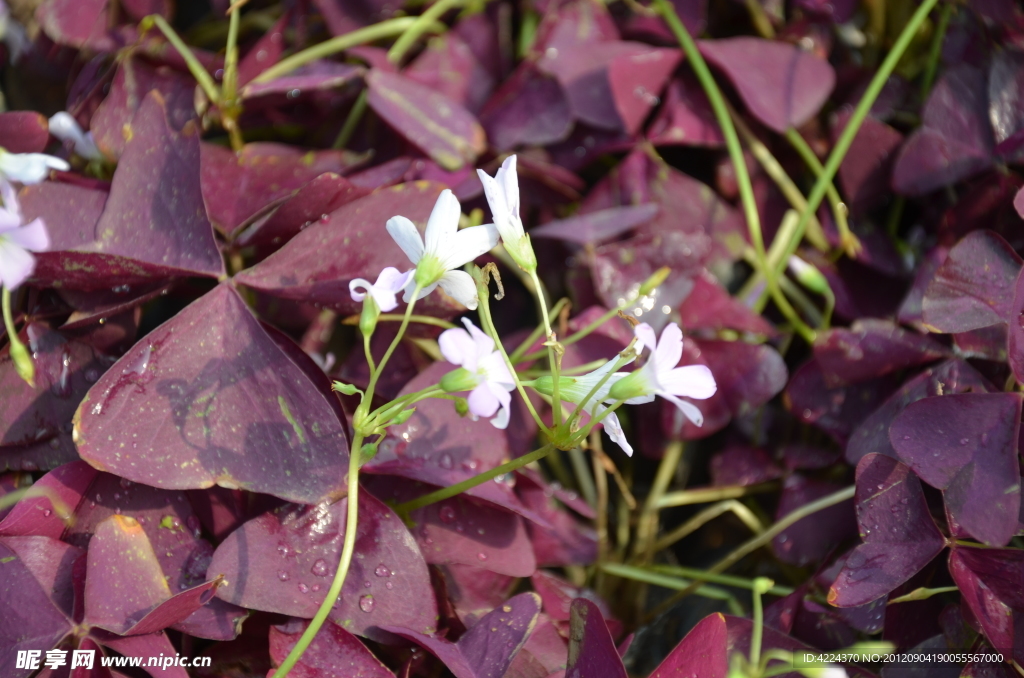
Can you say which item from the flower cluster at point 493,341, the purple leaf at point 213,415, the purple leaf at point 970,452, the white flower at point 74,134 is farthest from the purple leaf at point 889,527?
the white flower at point 74,134

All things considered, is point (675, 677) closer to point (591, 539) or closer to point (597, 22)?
point (591, 539)

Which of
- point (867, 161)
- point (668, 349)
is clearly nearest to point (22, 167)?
point (668, 349)

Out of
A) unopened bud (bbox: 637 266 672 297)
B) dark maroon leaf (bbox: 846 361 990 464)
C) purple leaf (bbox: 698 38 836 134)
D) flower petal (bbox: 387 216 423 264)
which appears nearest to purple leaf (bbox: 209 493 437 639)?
flower petal (bbox: 387 216 423 264)

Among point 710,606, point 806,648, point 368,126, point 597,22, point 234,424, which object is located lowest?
point 710,606

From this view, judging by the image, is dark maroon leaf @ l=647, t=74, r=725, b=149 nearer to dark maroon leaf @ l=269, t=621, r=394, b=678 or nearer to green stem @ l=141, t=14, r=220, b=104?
green stem @ l=141, t=14, r=220, b=104

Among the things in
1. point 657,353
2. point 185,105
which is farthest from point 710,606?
point 185,105

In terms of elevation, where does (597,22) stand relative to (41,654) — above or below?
above

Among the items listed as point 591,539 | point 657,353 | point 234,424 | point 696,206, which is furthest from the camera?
point 696,206

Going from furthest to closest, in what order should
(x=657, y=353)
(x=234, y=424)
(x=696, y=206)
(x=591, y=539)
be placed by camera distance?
(x=696, y=206) → (x=591, y=539) → (x=234, y=424) → (x=657, y=353)
